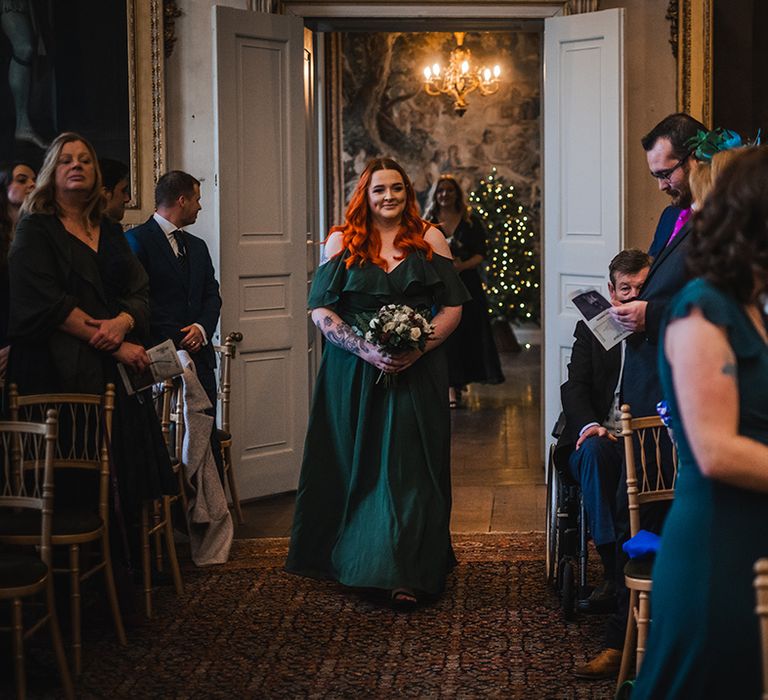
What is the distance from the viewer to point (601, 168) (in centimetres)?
693

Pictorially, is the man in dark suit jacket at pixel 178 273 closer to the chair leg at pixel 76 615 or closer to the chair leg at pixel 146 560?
the chair leg at pixel 146 560

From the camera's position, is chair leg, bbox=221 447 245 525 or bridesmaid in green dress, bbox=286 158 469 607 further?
chair leg, bbox=221 447 245 525

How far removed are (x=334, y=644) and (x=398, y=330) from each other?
48.9 inches

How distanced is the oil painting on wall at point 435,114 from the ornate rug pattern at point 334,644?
981cm

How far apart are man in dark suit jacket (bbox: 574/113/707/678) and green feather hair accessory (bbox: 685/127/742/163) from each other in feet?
0.08

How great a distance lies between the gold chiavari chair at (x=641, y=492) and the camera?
11.9 feet

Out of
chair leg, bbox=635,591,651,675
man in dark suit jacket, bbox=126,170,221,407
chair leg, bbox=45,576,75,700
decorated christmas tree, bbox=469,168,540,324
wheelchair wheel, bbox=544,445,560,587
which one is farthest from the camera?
decorated christmas tree, bbox=469,168,540,324

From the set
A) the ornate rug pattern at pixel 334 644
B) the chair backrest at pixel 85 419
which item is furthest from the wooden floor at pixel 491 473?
the chair backrest at pixel 85 419

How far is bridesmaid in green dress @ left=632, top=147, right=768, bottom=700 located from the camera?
6.98ft

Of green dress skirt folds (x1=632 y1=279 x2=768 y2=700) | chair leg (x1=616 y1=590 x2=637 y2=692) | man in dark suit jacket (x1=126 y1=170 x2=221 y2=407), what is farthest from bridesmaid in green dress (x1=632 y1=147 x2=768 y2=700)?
man in dark suit jacket (x1=126 y1=170 x2=221 y2=407)

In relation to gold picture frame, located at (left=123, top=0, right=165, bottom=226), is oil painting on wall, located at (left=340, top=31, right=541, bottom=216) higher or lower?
higher

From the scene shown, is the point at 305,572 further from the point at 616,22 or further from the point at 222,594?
the point at 616,22

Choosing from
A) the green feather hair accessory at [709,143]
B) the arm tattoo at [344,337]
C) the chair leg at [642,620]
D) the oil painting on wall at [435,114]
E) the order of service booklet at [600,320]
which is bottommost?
the chair leg at [642,620]

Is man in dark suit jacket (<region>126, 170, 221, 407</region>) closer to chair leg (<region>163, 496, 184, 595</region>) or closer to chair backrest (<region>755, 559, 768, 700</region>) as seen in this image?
chair leg (<region>163, 496, 184, 595</region>)
